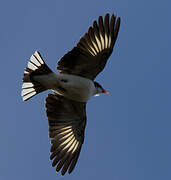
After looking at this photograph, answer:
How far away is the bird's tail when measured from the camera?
7641mm

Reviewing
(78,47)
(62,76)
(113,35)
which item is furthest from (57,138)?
(113,35)

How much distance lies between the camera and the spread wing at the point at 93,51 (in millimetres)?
7504

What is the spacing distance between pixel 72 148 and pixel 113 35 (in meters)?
2.95

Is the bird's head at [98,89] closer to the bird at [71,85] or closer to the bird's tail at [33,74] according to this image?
the bird at [71,85]

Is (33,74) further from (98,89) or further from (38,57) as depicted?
(98,89)

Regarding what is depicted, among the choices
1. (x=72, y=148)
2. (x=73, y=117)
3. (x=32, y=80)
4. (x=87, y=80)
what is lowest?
(x=72, y=148)

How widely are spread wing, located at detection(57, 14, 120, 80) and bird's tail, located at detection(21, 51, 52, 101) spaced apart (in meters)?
0.40

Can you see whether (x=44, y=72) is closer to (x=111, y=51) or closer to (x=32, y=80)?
(x=32, y=80)

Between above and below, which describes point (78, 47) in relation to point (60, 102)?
above

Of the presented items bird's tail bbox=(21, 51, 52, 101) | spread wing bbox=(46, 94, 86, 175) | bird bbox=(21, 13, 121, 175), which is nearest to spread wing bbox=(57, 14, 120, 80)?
bird bbox=(21, 13, 121, 175)

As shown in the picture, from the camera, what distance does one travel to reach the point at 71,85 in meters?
Result: 7.86

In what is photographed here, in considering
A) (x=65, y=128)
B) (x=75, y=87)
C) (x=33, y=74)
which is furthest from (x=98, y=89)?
(x=33, y=74)

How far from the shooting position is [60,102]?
8.52 metres

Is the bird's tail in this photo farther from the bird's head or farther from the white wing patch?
the bird's head
